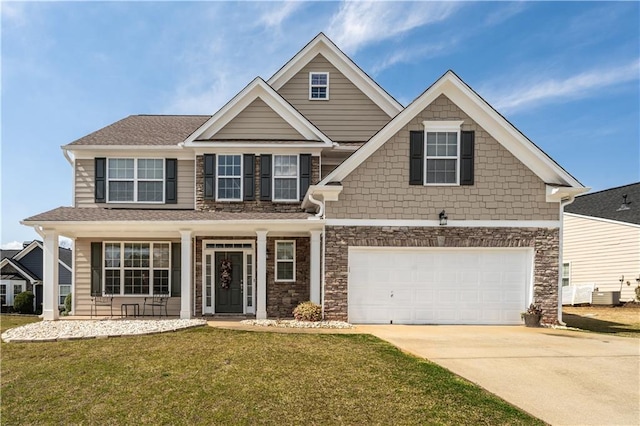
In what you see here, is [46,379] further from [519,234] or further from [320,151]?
[519,234]

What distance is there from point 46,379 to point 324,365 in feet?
15.5

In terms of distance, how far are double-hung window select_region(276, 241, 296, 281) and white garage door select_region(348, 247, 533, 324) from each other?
2.53 m

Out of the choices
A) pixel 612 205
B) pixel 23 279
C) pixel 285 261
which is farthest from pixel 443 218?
pixel 23 279

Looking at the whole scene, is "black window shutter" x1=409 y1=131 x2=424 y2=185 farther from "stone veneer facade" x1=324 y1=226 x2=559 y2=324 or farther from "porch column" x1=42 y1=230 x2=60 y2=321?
"porch column" x1=42 y1=230 x2=60 y2=321

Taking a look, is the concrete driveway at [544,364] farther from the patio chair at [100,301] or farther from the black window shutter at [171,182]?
the patio chair at [100,301]

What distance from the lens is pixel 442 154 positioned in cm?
1241

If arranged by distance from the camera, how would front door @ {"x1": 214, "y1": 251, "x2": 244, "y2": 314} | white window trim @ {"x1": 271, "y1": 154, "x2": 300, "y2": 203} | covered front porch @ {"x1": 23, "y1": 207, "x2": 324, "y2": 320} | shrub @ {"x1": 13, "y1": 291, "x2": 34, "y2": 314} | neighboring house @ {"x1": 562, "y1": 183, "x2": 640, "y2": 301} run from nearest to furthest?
covered front porch @ {"x1": 23, "y1": 207, "x2": 324, "y2": 320}
front door @ {"x1": 214, "y1": 251, "x2": 244, "y2": 314}
white window trim @ {"x1": 271, "y1": 154, "x2": 300, "y2": 203}
neighboring house @ {"x1": 562, "y1": 183, "x2": 640, "y2": 301}
shrub @ {"x1": 13, "y1": 291, "x2": 34, "y2": 314}

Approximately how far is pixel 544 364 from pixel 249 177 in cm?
1014

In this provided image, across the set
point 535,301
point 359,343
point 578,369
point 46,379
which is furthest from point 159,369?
point 535,301

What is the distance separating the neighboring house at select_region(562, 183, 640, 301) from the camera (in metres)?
20.4

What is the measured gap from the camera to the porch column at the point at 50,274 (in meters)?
12.5

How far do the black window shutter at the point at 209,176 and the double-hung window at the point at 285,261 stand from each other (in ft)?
9.31

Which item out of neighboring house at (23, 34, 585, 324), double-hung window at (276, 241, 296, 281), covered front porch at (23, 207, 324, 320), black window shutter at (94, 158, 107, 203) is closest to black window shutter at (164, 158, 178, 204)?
neighboring house at (23, 34, 585, 324)

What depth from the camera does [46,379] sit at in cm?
705
